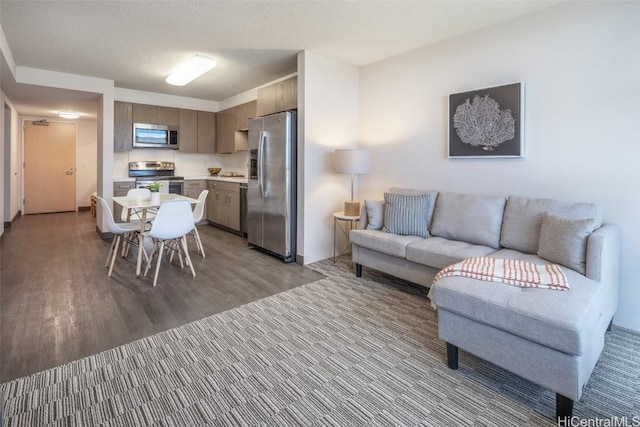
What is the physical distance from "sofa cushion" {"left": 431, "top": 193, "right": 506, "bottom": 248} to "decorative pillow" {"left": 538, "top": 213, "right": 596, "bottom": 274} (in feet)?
1.56

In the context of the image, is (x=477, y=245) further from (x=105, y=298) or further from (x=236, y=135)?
(x=236, y=135)

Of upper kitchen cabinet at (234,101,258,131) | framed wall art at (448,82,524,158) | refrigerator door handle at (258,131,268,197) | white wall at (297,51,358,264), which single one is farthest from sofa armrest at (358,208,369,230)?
upper kitchen cabinet at (234,101,258,131)

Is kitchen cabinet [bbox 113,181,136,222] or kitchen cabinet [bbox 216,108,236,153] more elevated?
kitchen cabinet [bbox 216,108,236,153]

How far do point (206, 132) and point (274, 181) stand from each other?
128 inches

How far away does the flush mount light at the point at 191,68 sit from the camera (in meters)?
4.06

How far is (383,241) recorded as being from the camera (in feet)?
10.5

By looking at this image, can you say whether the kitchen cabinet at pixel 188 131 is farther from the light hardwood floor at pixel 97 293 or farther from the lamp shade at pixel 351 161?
the lamp shade at pixel 351 161

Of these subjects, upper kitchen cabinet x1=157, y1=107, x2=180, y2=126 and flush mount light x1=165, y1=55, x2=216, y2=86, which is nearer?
flush mount light x1=165, y1=55, x2=216, y2=86

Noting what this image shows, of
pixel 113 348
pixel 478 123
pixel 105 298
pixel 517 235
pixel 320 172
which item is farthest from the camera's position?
pixel 320 172

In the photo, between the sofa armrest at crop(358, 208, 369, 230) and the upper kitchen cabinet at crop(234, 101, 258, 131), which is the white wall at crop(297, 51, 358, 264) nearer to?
the sofa armrest at crop(358, 208, 369, 230)

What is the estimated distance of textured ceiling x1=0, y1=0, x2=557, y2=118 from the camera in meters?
2.81

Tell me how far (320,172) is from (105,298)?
2572 mm

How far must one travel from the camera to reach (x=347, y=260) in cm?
428

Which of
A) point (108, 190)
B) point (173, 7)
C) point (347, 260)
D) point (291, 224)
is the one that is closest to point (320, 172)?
point (291, 224)
